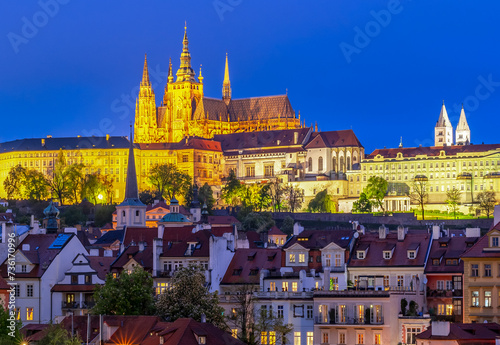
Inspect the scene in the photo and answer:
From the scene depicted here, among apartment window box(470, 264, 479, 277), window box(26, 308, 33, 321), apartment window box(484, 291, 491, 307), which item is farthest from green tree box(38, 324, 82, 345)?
apartment window box(484, 291, 491, 307)

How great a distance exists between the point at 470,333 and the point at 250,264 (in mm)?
20295

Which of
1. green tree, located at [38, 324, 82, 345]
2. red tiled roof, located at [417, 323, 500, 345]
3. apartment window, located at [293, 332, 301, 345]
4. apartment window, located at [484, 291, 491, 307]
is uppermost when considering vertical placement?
apartment window, located at [484, 291, 491, 307]

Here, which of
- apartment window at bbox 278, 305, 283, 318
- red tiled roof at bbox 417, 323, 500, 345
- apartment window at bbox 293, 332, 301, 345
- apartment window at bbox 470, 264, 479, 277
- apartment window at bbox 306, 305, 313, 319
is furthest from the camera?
apartment window at bbox 278, 305, 283, 318

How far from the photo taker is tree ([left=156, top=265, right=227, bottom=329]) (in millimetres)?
65188

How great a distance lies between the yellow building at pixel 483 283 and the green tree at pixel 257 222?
107620 millimetres

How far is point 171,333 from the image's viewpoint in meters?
58.8

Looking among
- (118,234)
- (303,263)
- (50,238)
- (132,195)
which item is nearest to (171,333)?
(303,263)

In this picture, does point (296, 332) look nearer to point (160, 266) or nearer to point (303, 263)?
point (303, 263)

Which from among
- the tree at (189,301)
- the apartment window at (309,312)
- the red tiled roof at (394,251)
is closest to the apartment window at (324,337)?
the apartment window at (309,312)

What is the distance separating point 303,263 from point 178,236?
13623 mm

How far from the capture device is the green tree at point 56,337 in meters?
57.8

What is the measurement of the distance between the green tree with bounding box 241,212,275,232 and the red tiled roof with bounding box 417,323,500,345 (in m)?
115

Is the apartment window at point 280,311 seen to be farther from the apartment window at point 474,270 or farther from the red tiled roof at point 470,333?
the red tiled roof at point 470,333

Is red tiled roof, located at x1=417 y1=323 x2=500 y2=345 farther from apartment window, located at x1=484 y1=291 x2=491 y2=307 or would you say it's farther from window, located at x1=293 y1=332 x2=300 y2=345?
window, located at x1=293 y1=332 x2=300 y2=345
